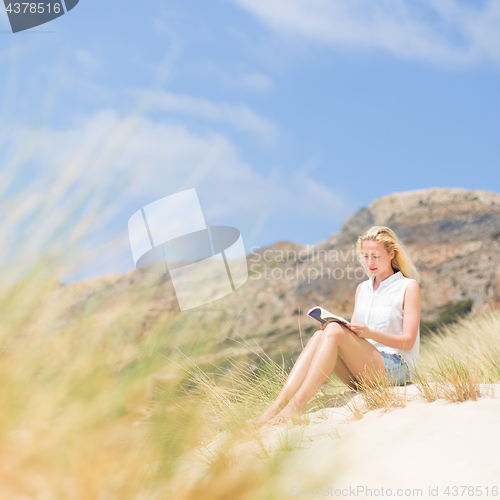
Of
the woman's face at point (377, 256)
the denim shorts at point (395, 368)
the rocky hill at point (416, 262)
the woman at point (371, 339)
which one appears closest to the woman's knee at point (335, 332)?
the woman at point (371, 339)

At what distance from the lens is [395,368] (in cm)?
324

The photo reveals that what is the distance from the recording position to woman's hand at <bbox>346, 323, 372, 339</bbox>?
3.00 metres

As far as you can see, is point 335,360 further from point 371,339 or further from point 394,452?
point 394,452

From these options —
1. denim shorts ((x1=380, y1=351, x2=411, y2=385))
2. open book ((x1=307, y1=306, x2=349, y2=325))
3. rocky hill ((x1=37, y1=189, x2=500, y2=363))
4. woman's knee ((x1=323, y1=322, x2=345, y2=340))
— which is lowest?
rocky hill ((x1=37, y1=189, x2=500, y2=363))

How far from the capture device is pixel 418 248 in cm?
999

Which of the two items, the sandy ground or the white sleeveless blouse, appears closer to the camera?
the sandy ground

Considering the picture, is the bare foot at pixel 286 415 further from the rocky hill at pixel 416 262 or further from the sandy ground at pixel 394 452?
the rocky hill at pixel 416 262

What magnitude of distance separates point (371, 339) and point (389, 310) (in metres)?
0.28

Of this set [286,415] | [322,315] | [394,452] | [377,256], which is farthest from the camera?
[377,256]

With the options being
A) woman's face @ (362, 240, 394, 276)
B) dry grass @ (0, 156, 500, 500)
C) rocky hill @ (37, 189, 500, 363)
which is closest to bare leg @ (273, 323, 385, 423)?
woman's face @ (362, 240, 394, 276)

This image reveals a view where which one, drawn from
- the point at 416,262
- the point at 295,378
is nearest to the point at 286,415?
the point at 295,378

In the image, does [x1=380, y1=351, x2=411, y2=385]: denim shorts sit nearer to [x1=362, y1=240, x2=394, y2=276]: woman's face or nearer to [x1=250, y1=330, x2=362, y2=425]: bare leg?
[x1=250, y1=330, x2=362, y2=425]: bare leg

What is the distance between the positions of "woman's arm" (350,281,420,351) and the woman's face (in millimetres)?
278

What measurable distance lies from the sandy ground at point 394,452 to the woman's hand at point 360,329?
49 centimetres
